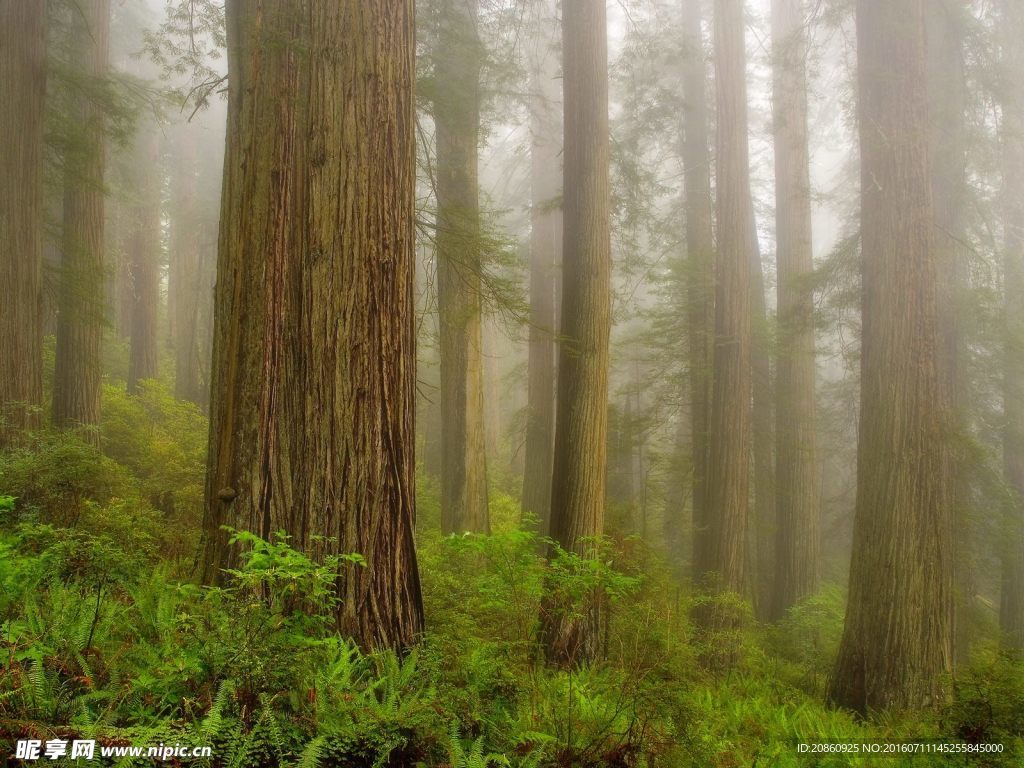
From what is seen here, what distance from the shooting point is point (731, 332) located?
33.4 feet

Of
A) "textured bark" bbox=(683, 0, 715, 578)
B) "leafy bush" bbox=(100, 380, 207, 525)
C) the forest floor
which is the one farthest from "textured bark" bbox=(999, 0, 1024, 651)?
"leafy bush" bbox=(100, 380, 207, 525)

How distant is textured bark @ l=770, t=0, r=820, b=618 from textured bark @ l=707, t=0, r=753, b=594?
0.84m

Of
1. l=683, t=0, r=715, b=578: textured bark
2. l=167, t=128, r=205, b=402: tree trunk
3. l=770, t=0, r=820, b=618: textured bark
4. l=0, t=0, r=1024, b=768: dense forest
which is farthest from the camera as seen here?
l=167, t=128, r=205, b=402: tree trunk

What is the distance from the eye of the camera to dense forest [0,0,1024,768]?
9.14ft

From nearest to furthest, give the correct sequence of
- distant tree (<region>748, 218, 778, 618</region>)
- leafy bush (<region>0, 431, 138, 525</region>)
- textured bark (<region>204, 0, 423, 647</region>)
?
1. textured bark (<region>204, 0, 423, 647</region>)
2. leafy bush (<region>0, 431, 138, 525</region>)
3. distant tree (<region>748, 218, 778, 618</region>)

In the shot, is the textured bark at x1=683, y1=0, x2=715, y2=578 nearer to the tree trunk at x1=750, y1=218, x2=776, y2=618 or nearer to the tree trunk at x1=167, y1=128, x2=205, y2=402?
the tree trunk at x1=750, y1=218, x2=776, y2=618

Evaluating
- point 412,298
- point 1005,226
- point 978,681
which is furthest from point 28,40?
point 1005,226

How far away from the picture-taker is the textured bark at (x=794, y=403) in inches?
449

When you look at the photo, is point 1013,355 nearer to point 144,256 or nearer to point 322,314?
point 322,314

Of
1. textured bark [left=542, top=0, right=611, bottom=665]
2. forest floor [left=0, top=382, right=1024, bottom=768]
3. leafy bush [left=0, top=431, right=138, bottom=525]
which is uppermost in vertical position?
textured bark [left=542, top=0, right=611, bottom=665]

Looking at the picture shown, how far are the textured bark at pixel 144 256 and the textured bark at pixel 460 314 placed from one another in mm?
10698

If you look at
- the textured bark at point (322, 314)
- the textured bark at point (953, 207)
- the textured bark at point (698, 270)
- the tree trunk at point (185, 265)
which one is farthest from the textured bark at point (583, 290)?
the tree trunk at point (185, 265)

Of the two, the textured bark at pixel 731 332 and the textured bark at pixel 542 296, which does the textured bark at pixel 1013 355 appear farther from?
the textured bark at pixel 542 296

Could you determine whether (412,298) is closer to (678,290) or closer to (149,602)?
A: (149,602)
